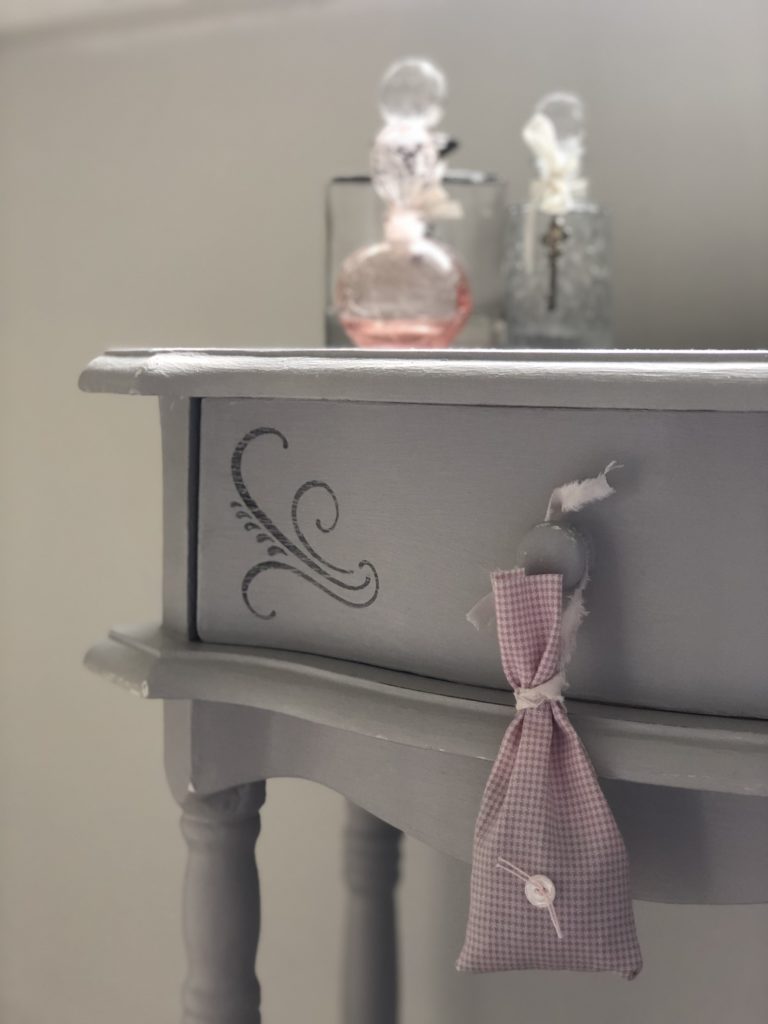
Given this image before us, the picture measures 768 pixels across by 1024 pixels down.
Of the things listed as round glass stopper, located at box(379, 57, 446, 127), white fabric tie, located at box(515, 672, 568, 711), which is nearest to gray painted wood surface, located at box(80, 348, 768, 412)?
white fabric tie, located at box(515, 672, 568, 711)

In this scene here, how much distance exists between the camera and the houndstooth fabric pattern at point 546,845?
458 mm

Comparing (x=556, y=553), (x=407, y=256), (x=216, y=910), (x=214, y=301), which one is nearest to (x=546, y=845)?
(x=556, y=553)

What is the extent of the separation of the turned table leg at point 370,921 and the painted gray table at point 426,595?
412 millimetres

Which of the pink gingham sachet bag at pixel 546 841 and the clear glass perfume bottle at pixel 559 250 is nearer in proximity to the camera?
the pink gingham sachet bag at pixel 546 841

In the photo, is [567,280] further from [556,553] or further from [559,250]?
[556,553]

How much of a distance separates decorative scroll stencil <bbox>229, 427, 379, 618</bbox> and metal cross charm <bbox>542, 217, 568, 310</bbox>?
0.36 metres

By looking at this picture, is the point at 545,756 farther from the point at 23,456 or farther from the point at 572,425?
the point at 23,456

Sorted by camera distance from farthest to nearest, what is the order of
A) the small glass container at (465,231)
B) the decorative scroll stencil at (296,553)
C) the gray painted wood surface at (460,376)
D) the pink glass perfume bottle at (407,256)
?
the small glass container at (465,231) → the pink glass perfume bottle at (407,256) → the decorative scroll stencil at (296,553) → the gray painted wood surface at (460,376)

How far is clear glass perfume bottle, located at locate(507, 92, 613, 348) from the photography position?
2.79 feet

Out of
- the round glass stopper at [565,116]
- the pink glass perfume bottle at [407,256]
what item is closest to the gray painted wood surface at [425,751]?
the pink glass perfume bottle at [407,256]

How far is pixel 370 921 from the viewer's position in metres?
1.04

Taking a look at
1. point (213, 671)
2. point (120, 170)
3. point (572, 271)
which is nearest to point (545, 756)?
point (213, 671)

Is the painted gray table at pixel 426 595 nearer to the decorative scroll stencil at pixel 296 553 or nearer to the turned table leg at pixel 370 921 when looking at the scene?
the decorative scroll stencil at pixel 296 553

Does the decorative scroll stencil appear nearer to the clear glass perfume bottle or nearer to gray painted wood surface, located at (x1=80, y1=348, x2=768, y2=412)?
gray painted wood surface, located at (x1=80, y1=348, x2=768, y2=412)
